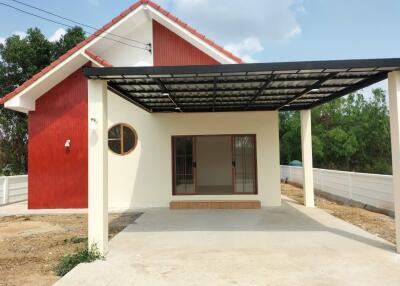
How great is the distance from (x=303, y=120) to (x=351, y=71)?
5.10 m

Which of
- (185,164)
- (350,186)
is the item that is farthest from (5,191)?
(350,186)

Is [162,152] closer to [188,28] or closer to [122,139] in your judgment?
[122,139]

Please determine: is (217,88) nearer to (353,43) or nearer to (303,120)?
(303,120)

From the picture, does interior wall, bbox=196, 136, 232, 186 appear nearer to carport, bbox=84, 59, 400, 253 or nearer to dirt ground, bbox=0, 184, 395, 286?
dirt ground, bbox=0, 184, 395, 286

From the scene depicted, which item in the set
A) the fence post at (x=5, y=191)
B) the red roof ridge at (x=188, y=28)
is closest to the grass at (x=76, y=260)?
the red roof ridge at (x=188, y=28)

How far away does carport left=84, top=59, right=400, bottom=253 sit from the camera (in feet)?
18.6

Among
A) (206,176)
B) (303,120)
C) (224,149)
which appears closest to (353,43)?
(303,120)

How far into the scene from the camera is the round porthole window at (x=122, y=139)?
1127 cm

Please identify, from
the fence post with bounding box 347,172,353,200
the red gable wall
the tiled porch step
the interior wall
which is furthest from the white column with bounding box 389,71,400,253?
the interior wall

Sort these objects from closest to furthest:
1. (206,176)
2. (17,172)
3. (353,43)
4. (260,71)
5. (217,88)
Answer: (260,71) < (217,88) < (353,43) < (206,176) < (17,172)

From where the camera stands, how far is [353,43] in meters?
14.9

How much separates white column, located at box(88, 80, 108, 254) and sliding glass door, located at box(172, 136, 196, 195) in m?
5.60

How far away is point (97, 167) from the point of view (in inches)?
228

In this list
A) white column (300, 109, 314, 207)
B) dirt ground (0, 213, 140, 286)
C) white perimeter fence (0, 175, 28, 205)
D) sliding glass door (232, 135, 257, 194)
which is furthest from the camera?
white perimeter fence (0, 175, 28, 205)
